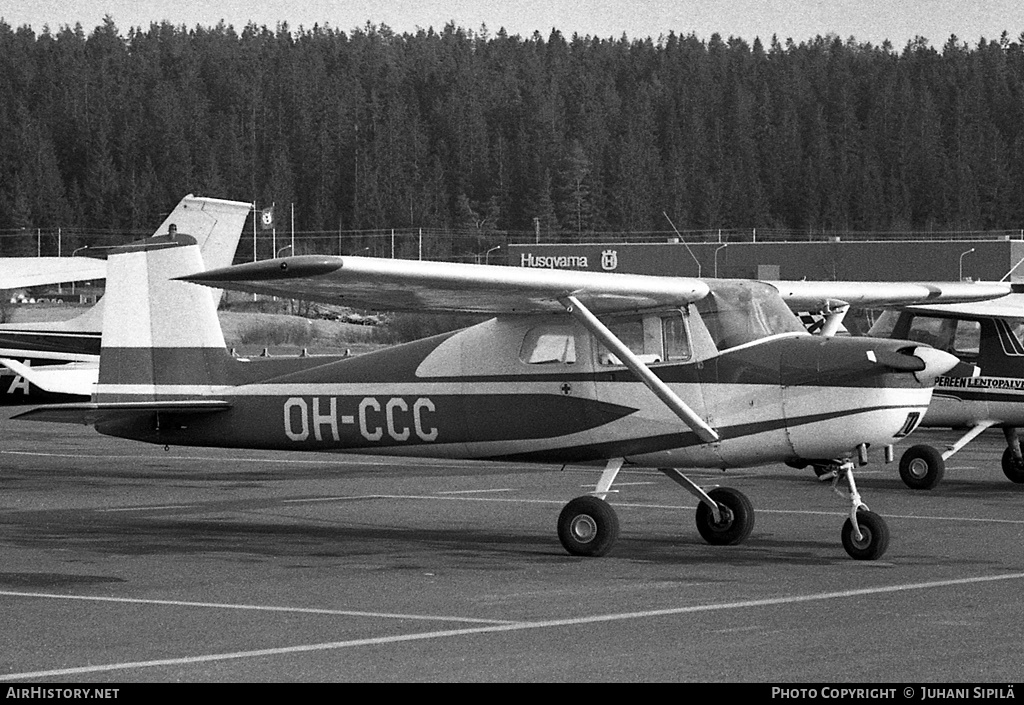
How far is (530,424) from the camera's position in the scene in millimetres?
12500

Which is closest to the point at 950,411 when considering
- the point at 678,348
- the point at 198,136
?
the point at 678,348

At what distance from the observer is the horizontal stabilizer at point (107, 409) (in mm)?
13297

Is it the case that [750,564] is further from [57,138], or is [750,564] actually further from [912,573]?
[57,138]

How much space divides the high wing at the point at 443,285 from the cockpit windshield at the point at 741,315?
143 mm

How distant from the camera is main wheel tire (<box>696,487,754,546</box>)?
12.5m

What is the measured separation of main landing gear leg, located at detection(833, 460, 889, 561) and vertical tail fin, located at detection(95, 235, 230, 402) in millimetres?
5697

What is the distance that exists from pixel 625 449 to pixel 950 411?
6.66 m

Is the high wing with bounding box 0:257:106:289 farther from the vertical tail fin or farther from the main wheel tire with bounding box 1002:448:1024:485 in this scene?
the main wheel tire with bounding box 1002:448:1024:485

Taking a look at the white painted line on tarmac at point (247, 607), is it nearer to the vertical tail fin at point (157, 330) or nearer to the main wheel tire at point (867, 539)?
the main wheel tire at point (867, 539)

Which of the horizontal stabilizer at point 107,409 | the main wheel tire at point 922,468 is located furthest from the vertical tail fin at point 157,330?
the main wheel tire at point 922,468

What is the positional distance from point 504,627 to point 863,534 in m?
3.78

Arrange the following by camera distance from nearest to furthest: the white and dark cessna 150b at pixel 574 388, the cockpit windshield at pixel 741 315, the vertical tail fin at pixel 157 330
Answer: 1. the white and dark cessna 150b at pixel 574 388
2. the cockpit windshield at pixel 741 315
3. the vertical tail fin at pixel 157 330

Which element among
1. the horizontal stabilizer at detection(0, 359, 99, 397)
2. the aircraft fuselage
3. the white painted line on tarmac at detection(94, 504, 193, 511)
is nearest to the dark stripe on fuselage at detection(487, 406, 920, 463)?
the aircraft fuselage

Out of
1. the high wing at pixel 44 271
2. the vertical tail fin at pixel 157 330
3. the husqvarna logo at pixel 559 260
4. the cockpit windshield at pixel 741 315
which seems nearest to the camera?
the cockpit windshield at pixel 741 315
